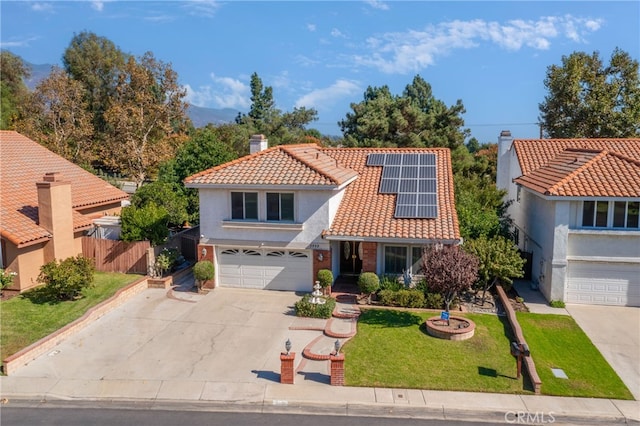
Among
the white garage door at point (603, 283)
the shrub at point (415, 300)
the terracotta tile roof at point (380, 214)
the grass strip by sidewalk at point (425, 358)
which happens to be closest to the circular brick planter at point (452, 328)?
the grass strip by sidewalk at point (425, 358)

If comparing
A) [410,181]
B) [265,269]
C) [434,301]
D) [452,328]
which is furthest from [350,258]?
[452,328]

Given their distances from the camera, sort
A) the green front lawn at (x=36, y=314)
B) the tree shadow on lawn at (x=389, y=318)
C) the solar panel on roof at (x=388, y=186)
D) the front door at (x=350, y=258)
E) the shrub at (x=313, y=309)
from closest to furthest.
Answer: the green front lawn at (x=36, y=314) < the tree shadow on lawn at (x=389, y=318) < the shrub at (x=313, y=309) < the solar panel on roof at (x=388, y=186) < the front door at (x=350, y=258)

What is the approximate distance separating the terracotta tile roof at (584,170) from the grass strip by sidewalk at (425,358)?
233 inches

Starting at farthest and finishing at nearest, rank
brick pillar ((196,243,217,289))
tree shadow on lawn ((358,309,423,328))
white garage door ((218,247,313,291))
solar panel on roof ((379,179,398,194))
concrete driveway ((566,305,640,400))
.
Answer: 1. solar panel on roof ((379,179,398,194))
2. brick pillar ((196,243,217,289))
3. white garage door ((218,247,313,291))
4. tree shadow on lawn ((358,309,423,328))
5. concrete driveway ((566,305,640,400))

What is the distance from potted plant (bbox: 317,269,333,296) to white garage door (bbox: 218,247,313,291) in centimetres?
98

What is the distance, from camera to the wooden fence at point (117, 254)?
2266cm

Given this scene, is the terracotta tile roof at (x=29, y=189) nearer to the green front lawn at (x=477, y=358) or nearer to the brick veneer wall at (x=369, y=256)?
the brick veneer wall at (x=369, y=256)

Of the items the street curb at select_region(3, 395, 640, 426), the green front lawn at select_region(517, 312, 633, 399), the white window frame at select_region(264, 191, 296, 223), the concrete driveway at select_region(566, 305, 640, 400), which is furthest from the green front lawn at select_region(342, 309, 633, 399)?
the white window frame at select_region(264, 191, 296, 223)

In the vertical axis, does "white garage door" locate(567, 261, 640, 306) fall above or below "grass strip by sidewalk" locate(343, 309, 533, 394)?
above

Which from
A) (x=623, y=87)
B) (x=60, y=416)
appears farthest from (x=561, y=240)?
(x=623, y=87)

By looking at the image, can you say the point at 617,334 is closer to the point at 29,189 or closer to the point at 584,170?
the point at 584,170

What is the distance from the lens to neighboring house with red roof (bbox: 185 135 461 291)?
20.4 meters

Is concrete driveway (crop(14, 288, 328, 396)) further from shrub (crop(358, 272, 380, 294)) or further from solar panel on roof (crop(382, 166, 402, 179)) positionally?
solar panel on roof (crop(382, 166, 402, 179))

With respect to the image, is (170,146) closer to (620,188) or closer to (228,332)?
(228,332)
